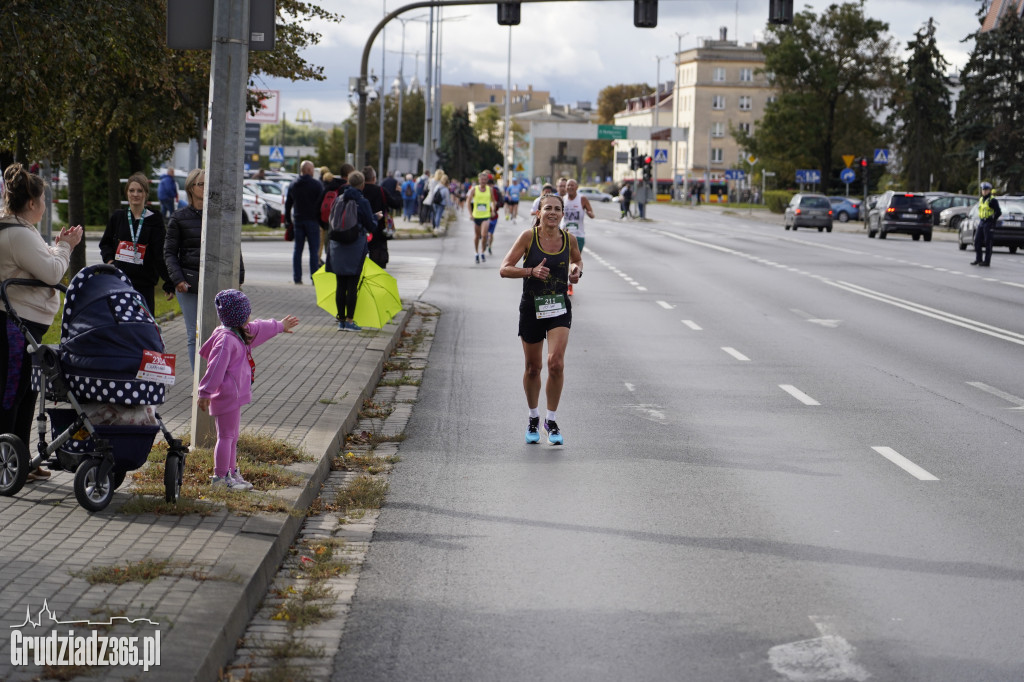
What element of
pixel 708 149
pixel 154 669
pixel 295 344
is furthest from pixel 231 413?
pixel 708 149

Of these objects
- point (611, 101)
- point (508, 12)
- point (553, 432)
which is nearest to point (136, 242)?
point (553, 432)

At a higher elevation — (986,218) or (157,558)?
(986,218)

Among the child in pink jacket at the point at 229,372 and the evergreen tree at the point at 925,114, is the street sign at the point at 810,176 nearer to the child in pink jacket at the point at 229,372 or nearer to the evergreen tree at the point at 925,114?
the evergreen tree at the point at 925,114

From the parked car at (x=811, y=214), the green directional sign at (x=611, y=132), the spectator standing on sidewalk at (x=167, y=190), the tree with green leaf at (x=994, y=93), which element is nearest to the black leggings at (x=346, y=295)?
the spectator standing on sidewalk at (x=167, y=190)

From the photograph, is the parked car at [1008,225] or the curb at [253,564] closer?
the curb at [253,564]

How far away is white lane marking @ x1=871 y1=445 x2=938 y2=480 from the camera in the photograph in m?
8.69

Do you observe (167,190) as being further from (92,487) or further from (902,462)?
(92,487)

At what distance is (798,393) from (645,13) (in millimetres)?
17225

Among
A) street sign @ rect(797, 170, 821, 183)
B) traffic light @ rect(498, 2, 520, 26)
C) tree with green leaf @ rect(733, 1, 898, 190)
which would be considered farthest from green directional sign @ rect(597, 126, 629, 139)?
traffic light @ rect(498, 2, 520, 26)

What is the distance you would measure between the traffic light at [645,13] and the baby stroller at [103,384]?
2218 centimetres

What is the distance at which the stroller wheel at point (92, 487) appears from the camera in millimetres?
6605

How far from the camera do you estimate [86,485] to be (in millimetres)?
6648

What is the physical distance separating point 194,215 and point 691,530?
200 inches

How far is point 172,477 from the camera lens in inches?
270
